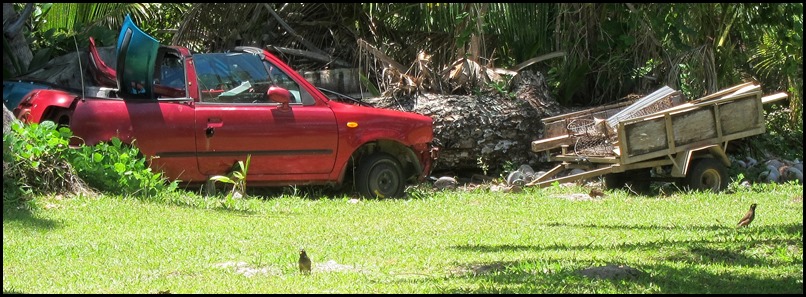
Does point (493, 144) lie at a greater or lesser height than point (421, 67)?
lesser

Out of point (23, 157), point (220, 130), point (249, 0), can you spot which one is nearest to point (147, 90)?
point (220, 130)

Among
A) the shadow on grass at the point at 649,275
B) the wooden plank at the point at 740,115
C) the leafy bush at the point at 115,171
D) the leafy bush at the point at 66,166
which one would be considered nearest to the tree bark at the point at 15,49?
the leafy bush at the point at 66,166

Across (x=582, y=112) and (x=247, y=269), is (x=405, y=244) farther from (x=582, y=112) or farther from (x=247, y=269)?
(x=582, y=112)

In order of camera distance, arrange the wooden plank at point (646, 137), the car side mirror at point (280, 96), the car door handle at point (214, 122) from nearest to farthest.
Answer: the car door handle at point (214, 122) → the car side mirror at point (280, 96) → the wooden plank at point (646, 137)

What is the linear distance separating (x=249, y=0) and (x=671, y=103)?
5830mm

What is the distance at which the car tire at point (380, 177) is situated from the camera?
43.7ft

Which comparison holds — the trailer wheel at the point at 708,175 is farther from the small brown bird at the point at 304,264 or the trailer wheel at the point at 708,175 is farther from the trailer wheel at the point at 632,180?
the small brown bird at the point at 304,264

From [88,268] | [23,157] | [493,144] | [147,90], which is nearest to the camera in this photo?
[88,268]

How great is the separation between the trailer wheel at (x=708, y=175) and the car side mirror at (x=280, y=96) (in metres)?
4.97

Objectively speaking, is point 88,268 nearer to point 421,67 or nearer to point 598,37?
point 421,67

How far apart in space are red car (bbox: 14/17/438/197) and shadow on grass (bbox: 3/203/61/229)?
1.80 m

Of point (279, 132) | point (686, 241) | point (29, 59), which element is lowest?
point (686, 241)

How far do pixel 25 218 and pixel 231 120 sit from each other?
287 cm

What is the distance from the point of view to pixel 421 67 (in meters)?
15.6
